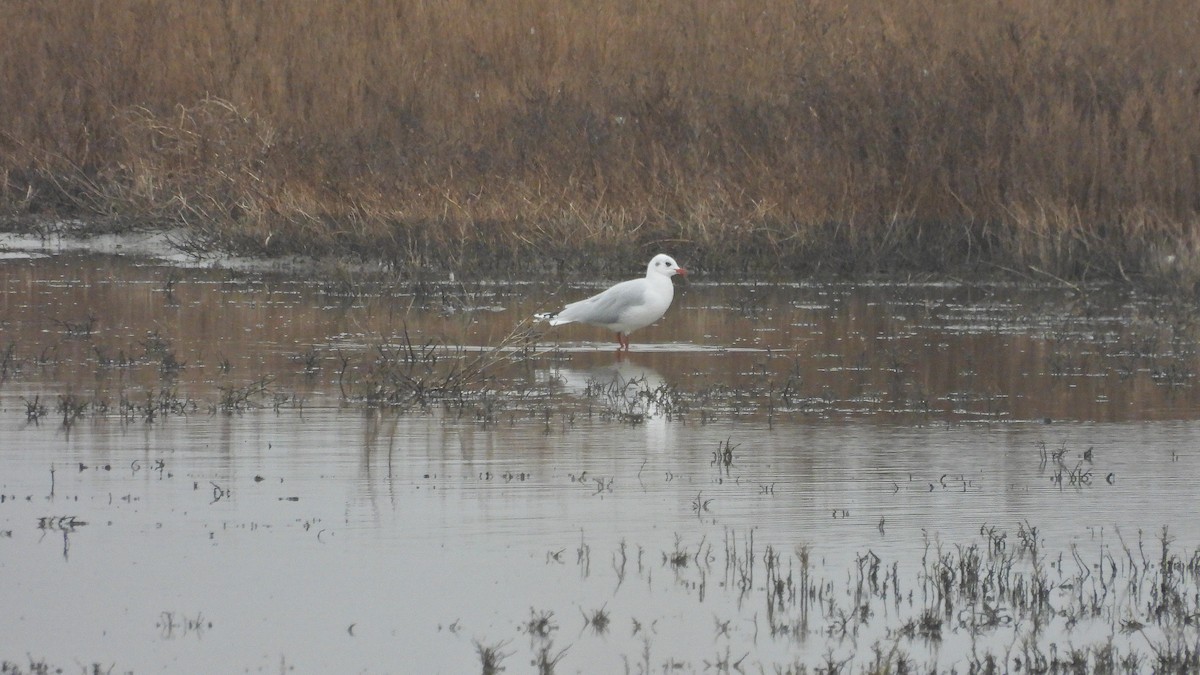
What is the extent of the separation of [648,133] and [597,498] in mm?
11145

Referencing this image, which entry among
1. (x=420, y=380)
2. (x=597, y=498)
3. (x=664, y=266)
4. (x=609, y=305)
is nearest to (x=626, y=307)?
(x=609, y=305)

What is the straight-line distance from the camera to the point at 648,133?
727 inches

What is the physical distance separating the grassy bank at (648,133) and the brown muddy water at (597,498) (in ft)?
10.9

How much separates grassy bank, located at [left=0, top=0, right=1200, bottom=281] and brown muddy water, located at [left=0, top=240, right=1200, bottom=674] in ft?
10.9

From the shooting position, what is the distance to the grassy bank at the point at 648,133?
16.5 meters

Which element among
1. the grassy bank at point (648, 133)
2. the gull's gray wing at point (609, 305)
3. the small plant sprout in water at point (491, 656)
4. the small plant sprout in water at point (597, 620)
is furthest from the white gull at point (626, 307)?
the small plant sprout in water at point (491, 656)

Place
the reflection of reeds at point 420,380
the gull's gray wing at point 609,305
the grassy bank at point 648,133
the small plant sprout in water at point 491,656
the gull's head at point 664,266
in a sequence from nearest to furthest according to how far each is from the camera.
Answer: the small plant sprout in water at point 491,656, the reflection of reeds at point 420,380, the gull's gray wing at point 609,305, the gull's head at point 664,266, the grassy bank at point 648,133

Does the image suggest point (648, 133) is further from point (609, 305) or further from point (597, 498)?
point (597, 498)

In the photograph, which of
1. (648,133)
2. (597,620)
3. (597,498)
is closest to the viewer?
(597,620)

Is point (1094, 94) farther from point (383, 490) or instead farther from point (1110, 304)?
point (383, 490)

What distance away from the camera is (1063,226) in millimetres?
16062

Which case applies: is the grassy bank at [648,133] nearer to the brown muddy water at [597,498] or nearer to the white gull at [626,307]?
the brown muddy water at [597,498]

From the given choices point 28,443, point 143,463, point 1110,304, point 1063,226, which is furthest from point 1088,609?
point 1063,226

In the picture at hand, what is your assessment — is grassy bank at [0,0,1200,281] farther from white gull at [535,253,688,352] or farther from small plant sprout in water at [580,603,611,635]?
small plant sprout in water at [580,603,611,635]
